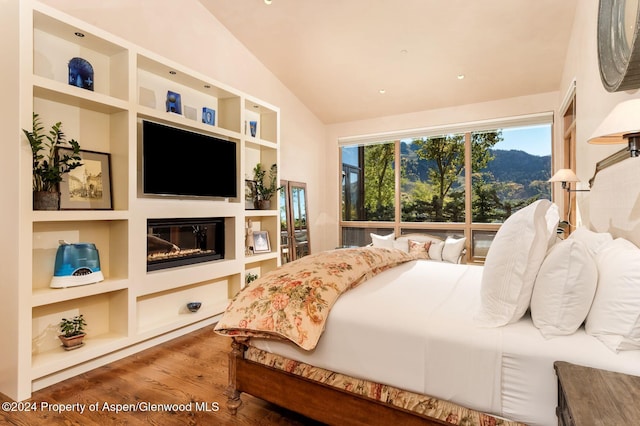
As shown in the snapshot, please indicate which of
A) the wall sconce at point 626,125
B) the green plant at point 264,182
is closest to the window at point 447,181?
the green plant at point 264,182

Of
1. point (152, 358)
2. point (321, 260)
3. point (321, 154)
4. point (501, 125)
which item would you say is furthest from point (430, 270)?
point (321, 154)

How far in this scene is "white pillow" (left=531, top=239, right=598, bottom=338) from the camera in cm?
134

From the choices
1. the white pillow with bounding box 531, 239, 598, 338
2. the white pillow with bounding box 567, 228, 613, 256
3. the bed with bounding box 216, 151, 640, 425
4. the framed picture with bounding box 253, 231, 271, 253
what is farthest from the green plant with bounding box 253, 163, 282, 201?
the white pillow with bounding box 531, 239, 598, 338

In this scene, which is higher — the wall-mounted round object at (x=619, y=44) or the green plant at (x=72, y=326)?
the wall-mounted round object at (x=619, y=44)

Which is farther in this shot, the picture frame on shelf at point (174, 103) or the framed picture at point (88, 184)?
the picture frame on shelf at point (174, 103)

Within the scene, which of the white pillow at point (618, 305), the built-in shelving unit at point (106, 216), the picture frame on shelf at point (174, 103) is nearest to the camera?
the white pillow at point (618, 305)

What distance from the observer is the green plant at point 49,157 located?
2.25m

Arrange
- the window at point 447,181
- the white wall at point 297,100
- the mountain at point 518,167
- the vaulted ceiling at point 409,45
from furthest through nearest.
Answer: the window at point 447,181
the mountain at point 518,167
the vaulted ceiling at point 409,45
the white wall at point 297,100

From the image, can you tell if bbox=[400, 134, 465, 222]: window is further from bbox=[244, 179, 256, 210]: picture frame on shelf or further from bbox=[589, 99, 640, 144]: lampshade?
bbox=[589, 99, 640, 144]: lampshade

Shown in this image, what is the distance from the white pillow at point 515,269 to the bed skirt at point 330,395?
1.31 ft

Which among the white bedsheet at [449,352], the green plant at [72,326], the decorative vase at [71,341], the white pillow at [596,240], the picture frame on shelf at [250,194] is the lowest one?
the decorative vase at [71,341]

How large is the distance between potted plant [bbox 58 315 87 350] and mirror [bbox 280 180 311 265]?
2746 mm

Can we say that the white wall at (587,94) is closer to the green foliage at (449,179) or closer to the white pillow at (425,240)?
the green foliage at (449,179)

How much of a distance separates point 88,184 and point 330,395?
2.38 metres
